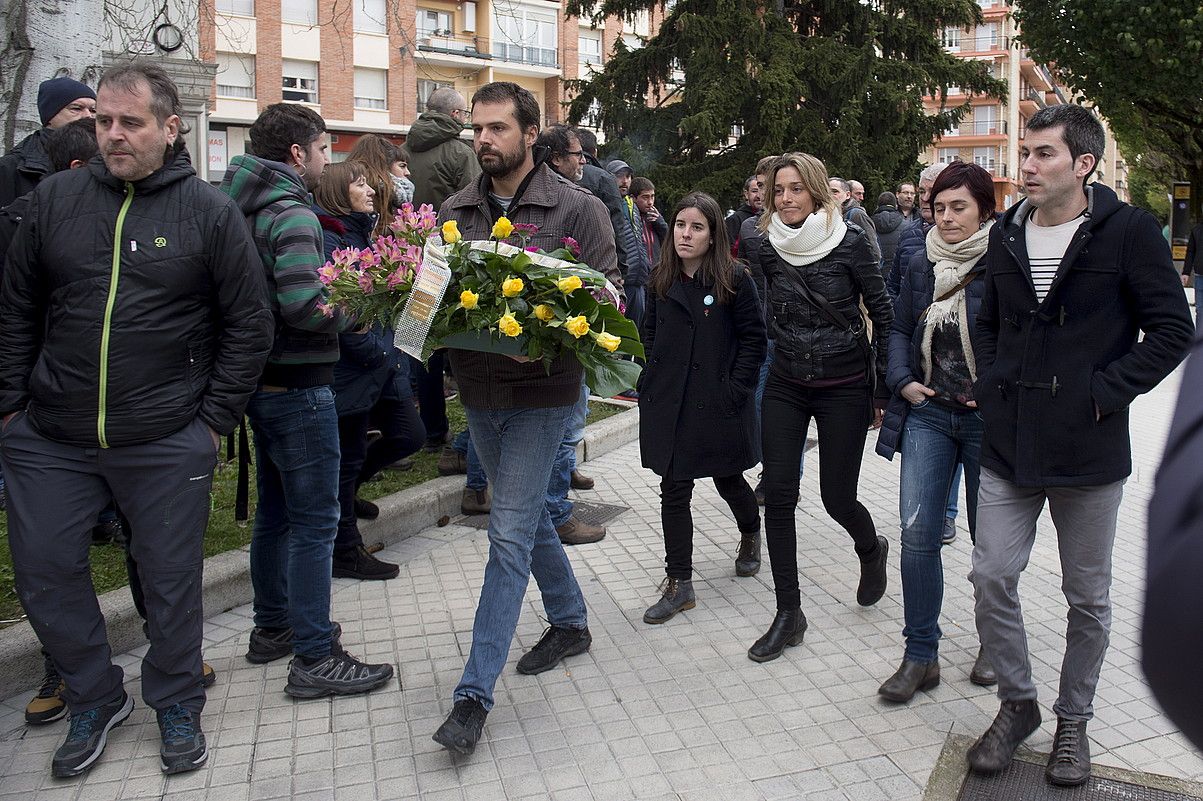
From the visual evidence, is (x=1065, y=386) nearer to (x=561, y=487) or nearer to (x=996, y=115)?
(x=561, y=487)

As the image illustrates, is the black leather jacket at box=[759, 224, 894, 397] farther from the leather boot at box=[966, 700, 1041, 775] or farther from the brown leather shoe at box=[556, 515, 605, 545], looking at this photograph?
the brown leather shoe at box=[556, 515, 605, 545]

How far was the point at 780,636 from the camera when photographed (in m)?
4.87

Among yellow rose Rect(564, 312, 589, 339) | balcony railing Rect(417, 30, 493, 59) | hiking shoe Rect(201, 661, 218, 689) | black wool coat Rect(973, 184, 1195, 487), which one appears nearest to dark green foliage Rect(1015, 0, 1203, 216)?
black wool coat Rect(973, 184, 1195, 487)

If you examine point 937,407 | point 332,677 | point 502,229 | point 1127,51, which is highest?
point 1127,51

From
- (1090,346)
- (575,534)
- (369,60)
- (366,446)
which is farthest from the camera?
(369,60)

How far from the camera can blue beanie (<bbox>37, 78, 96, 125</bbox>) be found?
206 inches

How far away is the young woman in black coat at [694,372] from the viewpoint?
527cm

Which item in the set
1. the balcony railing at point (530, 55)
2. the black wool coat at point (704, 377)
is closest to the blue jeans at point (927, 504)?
the black wool coat at point (704, 377)

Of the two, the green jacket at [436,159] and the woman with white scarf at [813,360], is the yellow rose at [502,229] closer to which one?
the woman with white scarf at [813,360]

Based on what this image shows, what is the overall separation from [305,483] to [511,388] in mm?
926

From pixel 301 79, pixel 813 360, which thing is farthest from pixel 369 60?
pixel 813 360

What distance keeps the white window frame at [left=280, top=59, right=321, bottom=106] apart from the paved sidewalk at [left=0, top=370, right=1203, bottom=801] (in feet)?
130

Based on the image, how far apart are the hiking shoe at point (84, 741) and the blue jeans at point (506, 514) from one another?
125cm

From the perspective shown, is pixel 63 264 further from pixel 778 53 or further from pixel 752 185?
pixel 778 53
